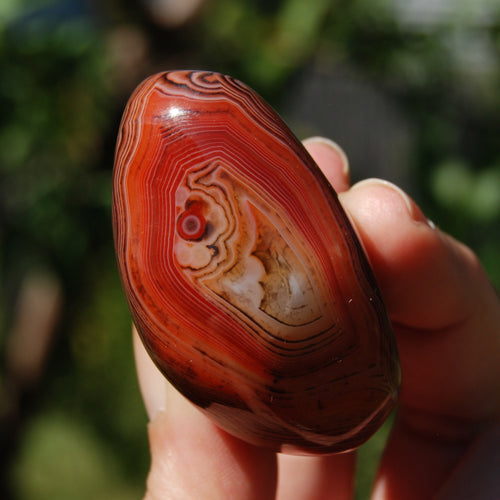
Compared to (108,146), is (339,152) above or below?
above

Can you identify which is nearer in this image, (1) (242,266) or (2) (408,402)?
(1) (242,266)

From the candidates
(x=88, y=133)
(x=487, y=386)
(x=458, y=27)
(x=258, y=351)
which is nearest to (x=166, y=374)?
(x=258, y=351)

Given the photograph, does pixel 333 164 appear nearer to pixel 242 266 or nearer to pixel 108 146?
pixel 242 266

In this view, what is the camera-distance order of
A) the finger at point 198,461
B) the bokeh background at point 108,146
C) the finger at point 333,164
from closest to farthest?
the finger at point 198,461 < the finger at point 333,164 < the bokeh background at point 108,146

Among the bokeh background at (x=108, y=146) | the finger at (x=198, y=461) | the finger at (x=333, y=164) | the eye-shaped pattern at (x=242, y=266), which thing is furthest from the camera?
the bokeh background at (x=108, y=146)

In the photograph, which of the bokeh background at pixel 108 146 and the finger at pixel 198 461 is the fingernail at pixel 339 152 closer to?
the finger at pixel 198 461

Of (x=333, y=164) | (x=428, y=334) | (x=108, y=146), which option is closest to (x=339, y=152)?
(x=333, y=164)

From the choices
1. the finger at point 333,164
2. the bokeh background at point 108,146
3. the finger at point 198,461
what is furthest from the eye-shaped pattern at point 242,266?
the bokeh background at point 108,146

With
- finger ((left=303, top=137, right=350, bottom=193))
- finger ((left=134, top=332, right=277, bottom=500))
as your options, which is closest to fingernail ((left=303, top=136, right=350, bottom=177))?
finger ((left=303, top=137, right=350, bottom=193))
